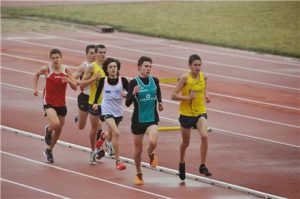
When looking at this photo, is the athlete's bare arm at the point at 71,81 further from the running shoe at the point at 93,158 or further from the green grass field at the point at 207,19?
the green grass field at the point at 207,19

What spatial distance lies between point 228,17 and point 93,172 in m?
24.3

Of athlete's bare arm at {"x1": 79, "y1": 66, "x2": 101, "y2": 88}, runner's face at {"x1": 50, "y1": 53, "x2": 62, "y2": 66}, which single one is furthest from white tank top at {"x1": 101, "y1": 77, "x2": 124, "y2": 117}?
runner's face at {"x1": 50, "y1": 53, "x2": 62, "y2": 66}

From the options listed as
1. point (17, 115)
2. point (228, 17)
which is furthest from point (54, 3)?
point (17, 115)

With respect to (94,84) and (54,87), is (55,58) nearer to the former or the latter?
(54,87)

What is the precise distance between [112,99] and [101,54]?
111 centimetres

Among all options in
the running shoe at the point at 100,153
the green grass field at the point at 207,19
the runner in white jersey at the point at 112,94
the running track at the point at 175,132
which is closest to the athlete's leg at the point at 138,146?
the running track at the point at 175,132

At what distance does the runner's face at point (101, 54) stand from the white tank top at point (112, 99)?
2.73 ft

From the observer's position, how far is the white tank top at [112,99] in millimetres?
15578

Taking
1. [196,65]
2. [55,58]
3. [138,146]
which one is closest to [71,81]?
[55,58]

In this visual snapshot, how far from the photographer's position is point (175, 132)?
19.6 meters

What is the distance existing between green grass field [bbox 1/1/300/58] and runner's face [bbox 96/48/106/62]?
15.6 meters

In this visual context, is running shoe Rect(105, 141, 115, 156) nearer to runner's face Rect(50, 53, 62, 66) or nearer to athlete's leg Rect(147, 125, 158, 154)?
runner's face Rect(50, 53, 62, 66)

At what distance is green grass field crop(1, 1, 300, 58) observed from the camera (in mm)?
33906

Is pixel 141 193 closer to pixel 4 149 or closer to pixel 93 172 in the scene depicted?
pixel 93 172
